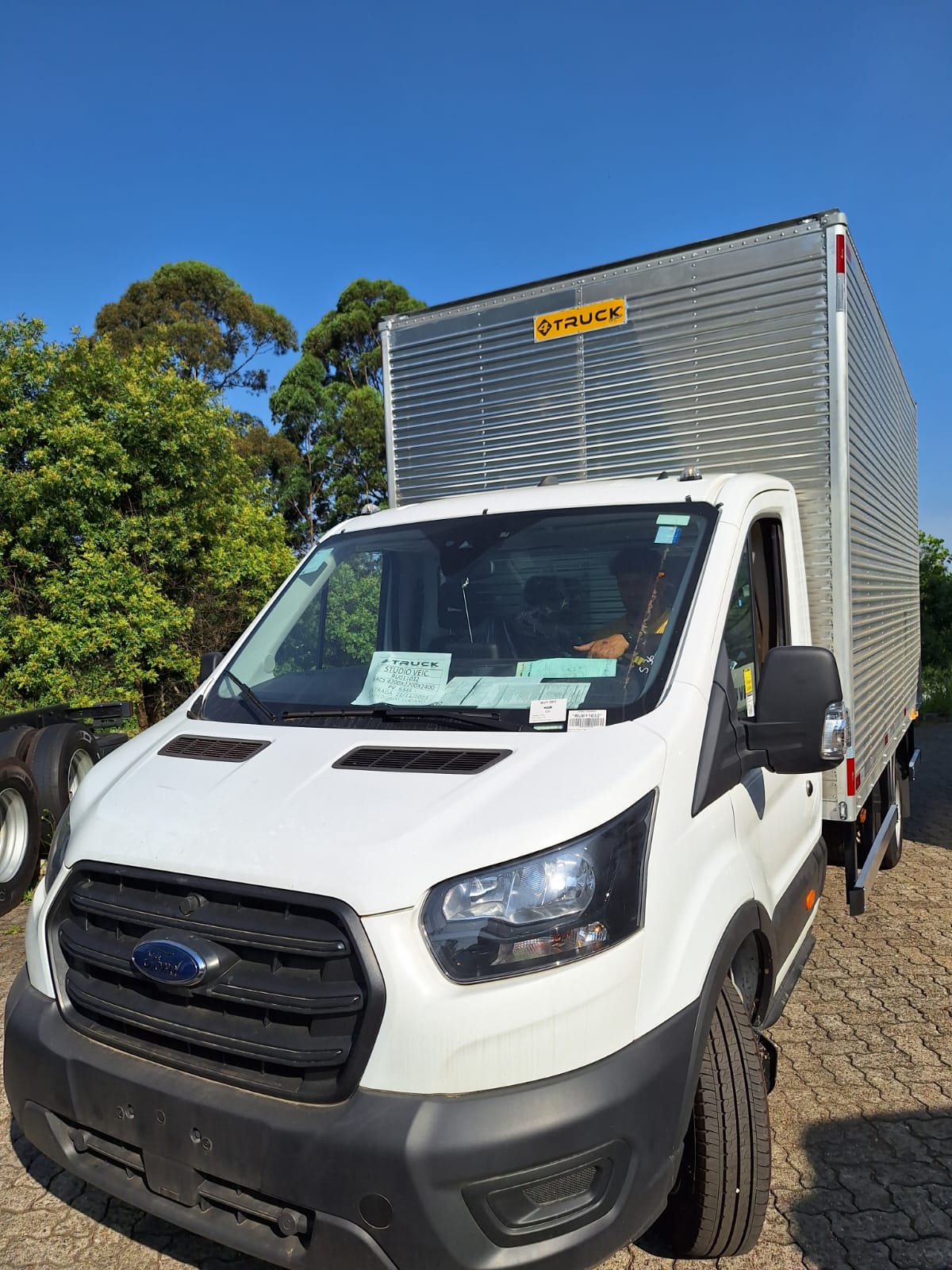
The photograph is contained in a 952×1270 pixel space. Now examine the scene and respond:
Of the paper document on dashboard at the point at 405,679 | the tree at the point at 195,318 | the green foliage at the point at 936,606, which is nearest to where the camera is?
the paper document on dashboard at the point at 405,679

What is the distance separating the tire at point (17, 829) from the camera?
670cm

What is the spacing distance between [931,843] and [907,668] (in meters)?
1.43

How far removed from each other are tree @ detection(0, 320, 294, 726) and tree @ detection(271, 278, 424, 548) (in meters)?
12.4

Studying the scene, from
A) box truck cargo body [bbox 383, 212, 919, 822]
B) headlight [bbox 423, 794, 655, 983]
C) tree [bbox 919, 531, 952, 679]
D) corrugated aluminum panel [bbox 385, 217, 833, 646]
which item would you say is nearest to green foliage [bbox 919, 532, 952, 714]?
tree [bbox 919, 531, 952, 679]

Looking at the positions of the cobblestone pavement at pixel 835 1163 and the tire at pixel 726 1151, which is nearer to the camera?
the tire at pixel 726 1151

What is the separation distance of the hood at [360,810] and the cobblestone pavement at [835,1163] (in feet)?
4.39

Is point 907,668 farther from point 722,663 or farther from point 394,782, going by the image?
point 394,782

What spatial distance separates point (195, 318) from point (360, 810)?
27.4m

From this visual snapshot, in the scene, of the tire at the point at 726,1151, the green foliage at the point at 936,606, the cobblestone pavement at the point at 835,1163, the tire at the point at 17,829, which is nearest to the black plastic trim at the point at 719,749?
the tire at the point at 726,1151

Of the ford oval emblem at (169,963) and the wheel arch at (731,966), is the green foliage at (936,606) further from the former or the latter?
the ford oval emblem at (169,963)

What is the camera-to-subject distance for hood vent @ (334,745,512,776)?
8.33 ft

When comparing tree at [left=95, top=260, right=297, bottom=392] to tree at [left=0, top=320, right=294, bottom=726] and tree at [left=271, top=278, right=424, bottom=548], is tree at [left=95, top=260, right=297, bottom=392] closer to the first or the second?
tree at [left=271, top=278, right=424, bottom=548]

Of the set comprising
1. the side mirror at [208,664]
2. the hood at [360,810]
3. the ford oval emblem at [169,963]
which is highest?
the side mirror at [208,664]

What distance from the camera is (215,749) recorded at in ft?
9.89
